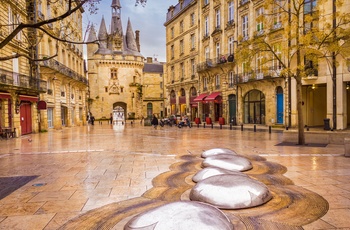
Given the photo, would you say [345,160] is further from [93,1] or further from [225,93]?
[225,93]

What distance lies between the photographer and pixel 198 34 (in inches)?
1379

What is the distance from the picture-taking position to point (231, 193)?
14.3ft

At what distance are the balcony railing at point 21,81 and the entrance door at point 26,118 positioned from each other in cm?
167

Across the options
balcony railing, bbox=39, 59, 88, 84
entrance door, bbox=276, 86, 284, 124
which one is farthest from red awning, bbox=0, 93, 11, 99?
entrance door, bbox=276, 86, 284, 124

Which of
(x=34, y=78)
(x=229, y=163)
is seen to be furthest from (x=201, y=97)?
(x=229, y=163)

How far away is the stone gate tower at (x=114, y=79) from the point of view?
6025 cm

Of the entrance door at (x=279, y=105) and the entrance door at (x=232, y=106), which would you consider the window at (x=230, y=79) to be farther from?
the entrance door at (x=279, y=105)

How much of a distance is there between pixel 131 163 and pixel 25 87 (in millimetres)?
16444

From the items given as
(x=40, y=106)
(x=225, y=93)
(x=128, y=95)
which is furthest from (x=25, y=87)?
(x=128, y=95)

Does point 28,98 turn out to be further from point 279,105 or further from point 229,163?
point 279,105

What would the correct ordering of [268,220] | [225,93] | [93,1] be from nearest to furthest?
[268,220] < [93,1] < [225,93]

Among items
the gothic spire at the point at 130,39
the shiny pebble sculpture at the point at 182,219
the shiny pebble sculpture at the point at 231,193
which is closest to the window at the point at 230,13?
the shiny pebble sculpture at the point at 231,193

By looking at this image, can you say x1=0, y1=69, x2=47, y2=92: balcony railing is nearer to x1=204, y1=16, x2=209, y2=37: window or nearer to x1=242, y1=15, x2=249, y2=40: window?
x1=204, y1=16, x2=209, y2=37: window

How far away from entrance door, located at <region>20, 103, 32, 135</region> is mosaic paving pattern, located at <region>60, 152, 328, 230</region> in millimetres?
19624
